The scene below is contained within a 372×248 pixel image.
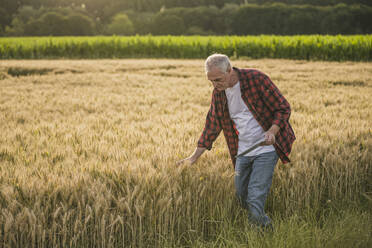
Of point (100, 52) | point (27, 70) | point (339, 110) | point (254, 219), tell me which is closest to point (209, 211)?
point (254, 219)

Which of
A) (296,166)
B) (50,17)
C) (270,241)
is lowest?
(270,241)

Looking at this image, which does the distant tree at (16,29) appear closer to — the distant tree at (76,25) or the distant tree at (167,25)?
the distant tree at (76,25)

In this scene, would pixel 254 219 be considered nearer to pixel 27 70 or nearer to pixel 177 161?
pixel 177 161

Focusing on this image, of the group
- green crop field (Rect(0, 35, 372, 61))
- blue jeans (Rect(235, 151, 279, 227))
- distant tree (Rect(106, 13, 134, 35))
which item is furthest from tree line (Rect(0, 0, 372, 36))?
blue jeans (Rect(235, 151, 279, 227))

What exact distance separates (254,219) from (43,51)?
83.0ft

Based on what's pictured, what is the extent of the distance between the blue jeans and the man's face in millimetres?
677

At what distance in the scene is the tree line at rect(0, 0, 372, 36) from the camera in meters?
45.4

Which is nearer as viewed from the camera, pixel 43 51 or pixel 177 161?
pixel 177 161

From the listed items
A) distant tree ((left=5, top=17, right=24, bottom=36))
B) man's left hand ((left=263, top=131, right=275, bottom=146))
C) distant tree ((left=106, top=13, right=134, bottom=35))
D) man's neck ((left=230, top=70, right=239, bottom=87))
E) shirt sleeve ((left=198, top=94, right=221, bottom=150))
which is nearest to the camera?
man's left hand ((left=263, top=131, right=275, bottom=146))

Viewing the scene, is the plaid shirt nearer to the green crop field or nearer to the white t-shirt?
the white t-shirt

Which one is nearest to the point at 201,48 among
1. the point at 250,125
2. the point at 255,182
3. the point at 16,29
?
the point at 250,125

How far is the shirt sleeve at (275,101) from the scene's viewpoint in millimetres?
2926

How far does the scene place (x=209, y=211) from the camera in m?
2.96

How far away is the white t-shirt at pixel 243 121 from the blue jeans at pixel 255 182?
11 cm
